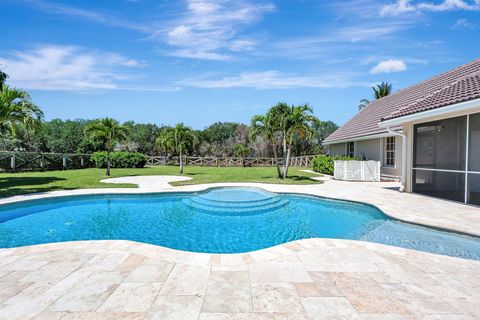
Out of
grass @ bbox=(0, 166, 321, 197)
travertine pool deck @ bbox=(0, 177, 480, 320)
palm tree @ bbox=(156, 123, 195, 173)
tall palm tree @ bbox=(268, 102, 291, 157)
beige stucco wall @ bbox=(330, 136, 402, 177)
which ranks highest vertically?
tall palm tree @ bbox=(268, 102, 291, 157)

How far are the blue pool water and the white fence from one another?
5882 millimetres

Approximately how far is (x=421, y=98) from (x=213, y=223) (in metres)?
10.5

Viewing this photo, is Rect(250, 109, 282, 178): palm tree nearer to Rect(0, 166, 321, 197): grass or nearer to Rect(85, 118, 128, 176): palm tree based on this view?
Rect(0, 166, 321, 197): grass

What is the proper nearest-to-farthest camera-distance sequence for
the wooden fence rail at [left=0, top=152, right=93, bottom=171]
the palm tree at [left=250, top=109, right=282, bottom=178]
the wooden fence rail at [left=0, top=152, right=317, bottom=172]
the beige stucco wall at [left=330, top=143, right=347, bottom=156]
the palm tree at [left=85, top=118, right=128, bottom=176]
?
the palm tree at [left=250, top=109, right=282, bottom=178] → the palm tree at [left=85, top=118, right=128, bottom=176] → the wooden fence rail at [left=0, top=152, right=93, bottom=171] → the wooden fence rail at [left=0, top=152, right=317, bottom=172] → the beige stucco wall at [left=330, top=143, right=347, bottom=156]

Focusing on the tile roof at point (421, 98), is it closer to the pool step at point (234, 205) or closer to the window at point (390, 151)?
A: the window at point (390, 151)

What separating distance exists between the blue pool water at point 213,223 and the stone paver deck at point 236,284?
49.6 inches

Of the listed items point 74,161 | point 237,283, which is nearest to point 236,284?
point 237,283

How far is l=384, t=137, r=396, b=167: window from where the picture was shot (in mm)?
14812


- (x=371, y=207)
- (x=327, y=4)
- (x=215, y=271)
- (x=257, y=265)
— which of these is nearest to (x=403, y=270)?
(x=257, y=265)

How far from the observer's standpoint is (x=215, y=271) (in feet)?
11.6

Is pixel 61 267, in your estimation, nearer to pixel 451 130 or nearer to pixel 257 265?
pixel 257 265

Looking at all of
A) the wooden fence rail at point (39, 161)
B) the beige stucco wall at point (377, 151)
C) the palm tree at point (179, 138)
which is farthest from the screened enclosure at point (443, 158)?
the wooden fence rail at point (39, 161)

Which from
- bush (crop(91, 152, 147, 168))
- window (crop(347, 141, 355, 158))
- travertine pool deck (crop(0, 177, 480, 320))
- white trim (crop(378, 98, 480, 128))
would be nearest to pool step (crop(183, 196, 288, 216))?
travertine pool deck (crop(0, 177, 480, 320))

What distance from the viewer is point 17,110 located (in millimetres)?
11938
